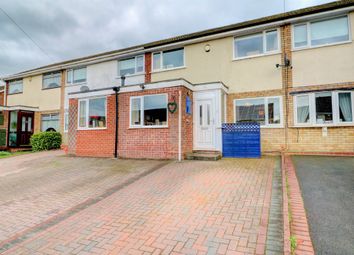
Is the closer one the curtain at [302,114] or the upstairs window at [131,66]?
the curtain at [302,114]

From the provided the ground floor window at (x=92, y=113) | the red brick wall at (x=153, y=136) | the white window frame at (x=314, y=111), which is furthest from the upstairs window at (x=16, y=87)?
the white window frame at (x=314, y=111)

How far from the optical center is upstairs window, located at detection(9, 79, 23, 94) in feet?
63.8

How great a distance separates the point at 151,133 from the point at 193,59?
200 inches

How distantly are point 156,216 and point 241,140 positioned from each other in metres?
6.38

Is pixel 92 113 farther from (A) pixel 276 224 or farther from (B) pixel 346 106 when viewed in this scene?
(B) pixel 346 106

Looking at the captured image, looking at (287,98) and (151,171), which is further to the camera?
(287,98)

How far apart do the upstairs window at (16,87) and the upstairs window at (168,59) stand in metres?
12.9

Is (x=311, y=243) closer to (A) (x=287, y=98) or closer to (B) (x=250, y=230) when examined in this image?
(B) (x=250, y=230)

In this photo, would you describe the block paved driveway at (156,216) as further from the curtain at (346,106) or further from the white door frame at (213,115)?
the curtain at (346,106)

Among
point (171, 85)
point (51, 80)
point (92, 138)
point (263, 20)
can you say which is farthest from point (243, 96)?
point (51, 80)

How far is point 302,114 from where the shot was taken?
10172mm

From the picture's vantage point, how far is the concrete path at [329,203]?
10.0ft

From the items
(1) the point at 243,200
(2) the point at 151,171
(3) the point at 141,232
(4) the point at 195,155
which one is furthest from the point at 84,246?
(4) the point at 195,155

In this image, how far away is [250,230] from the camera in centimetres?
346
